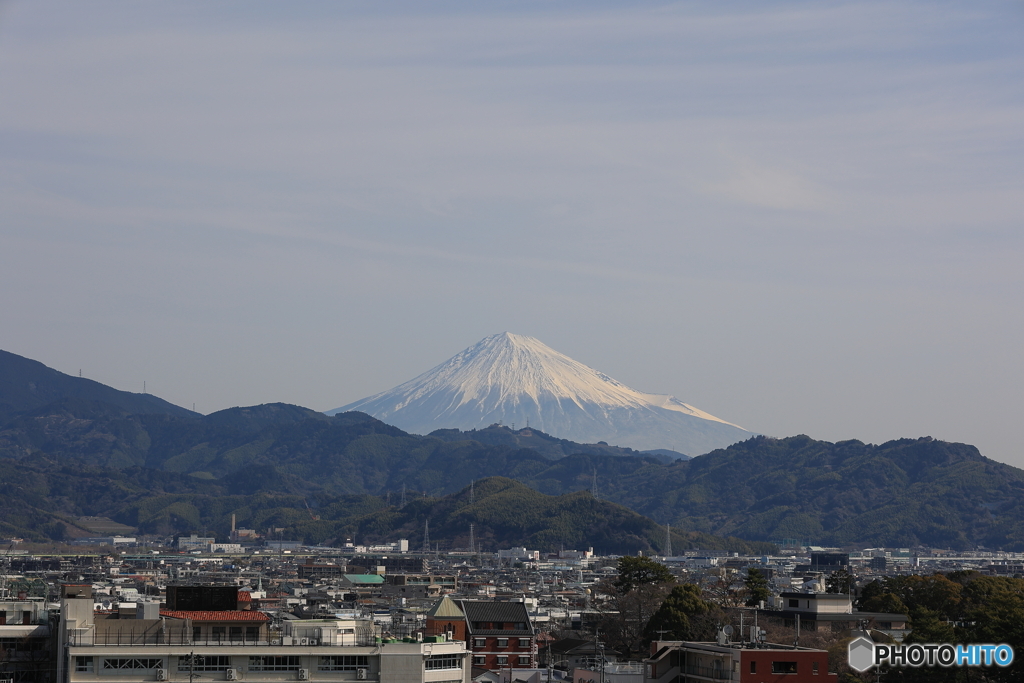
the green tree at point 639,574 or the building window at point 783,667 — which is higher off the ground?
the green tree at point 639,574

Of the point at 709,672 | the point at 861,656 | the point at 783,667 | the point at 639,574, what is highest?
the point at 639,574

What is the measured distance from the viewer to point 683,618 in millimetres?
77188

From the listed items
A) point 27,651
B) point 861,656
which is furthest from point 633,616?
point 27,651

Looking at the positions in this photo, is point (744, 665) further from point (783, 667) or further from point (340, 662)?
point (340, 662)

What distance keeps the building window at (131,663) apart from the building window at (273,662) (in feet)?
8.19

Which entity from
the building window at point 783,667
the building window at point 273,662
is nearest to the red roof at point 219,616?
the building window at point 273,662

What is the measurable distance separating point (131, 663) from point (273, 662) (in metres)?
3.73

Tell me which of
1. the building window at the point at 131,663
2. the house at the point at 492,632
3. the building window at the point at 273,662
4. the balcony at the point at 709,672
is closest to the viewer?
the building window at the point at 131,663

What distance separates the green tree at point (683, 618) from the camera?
249ft

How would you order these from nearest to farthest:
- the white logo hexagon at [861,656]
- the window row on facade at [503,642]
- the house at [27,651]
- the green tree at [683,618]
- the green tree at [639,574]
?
the white logo hexagon at [861,656]
the house at [27,651]
the window row on facade at [503,642]
the green tree at [683,618]
the green tree at [639,574]

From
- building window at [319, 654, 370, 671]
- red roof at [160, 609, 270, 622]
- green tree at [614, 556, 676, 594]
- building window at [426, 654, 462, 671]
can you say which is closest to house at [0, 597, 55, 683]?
red roof at [160, 609, 270, 622]

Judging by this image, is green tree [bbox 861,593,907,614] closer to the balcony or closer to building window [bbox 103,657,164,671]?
the balcony

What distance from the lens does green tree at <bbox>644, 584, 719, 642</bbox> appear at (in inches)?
2990

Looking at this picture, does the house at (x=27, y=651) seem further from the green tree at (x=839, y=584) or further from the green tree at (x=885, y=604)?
the green tree at (x=839, y=584)
